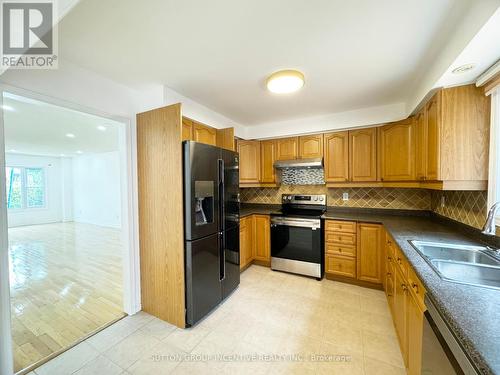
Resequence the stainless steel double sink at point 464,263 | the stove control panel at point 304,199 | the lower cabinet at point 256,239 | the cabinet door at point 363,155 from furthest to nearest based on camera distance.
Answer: the stove control panel at point 304,199
the lower cabinet at point 256,239
the cabinet door at point 363,155
the stainless steel double sink at point 464,263

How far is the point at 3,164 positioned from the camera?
4.69 feet

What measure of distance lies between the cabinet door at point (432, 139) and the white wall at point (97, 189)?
7177mm

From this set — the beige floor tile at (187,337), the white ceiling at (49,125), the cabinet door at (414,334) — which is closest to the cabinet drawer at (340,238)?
the cabinet door at (414,334)

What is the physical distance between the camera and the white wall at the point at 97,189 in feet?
21.7

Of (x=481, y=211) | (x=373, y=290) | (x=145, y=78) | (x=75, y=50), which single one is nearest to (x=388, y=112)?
(x=481, y=211)

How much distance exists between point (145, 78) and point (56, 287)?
2959 millimetres

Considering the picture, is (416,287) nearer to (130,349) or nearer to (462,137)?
(462,137)

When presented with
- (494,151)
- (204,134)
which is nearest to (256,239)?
(204,134)

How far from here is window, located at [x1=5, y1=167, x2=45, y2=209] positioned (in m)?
6.73

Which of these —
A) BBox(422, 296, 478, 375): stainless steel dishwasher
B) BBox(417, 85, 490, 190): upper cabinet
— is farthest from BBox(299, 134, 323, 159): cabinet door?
BBox(422, 296, 478, 375): stainless steel dishwasher

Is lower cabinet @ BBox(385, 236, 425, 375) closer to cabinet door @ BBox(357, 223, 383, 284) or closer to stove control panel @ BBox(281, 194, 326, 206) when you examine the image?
cabinet door @ BBox(357, 223, 383, 284)

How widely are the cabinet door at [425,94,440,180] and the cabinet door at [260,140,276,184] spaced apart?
2.00 m

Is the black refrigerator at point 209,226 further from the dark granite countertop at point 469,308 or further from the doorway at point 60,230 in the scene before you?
the dark granite countertop at point 469,308

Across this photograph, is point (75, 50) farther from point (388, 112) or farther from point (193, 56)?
point (388, 112)
